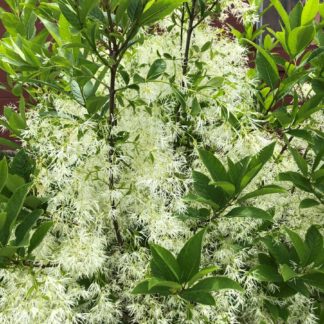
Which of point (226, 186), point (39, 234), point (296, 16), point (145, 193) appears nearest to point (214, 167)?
point (226, 186)

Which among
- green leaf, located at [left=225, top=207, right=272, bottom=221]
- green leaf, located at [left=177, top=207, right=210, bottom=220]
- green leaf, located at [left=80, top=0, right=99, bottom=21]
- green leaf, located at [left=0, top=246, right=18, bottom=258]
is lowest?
green leaf, located at [left=0, top=246, right=18, bottom=258]

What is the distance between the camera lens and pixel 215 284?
2.94 ft

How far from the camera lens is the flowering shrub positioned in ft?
3.05

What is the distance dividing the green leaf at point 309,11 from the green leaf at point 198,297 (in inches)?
28.1

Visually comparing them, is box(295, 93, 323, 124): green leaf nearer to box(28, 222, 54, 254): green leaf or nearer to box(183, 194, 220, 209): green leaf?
box(183, 194, 220, 209): green leaf

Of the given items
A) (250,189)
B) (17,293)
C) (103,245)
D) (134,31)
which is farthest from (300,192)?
(17,293)

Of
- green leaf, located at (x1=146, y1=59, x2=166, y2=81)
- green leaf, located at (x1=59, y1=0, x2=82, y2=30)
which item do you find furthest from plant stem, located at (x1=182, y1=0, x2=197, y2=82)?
green leaf, located at (x1=59, y1=0, x2=82, y2=30)

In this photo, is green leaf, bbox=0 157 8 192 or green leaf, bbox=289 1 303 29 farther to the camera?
green leaf, bbox=289 1 303 29

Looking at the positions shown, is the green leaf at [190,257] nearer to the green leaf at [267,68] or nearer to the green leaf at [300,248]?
the green leaf at [300,248]

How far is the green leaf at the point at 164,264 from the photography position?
89 centimetres

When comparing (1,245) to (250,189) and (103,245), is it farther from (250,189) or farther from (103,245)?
(250,189)

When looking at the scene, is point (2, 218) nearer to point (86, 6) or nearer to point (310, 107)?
point (86, 6)

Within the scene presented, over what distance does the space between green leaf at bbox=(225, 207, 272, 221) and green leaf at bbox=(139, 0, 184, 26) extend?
1.38 feet

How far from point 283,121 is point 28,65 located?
0.61m
